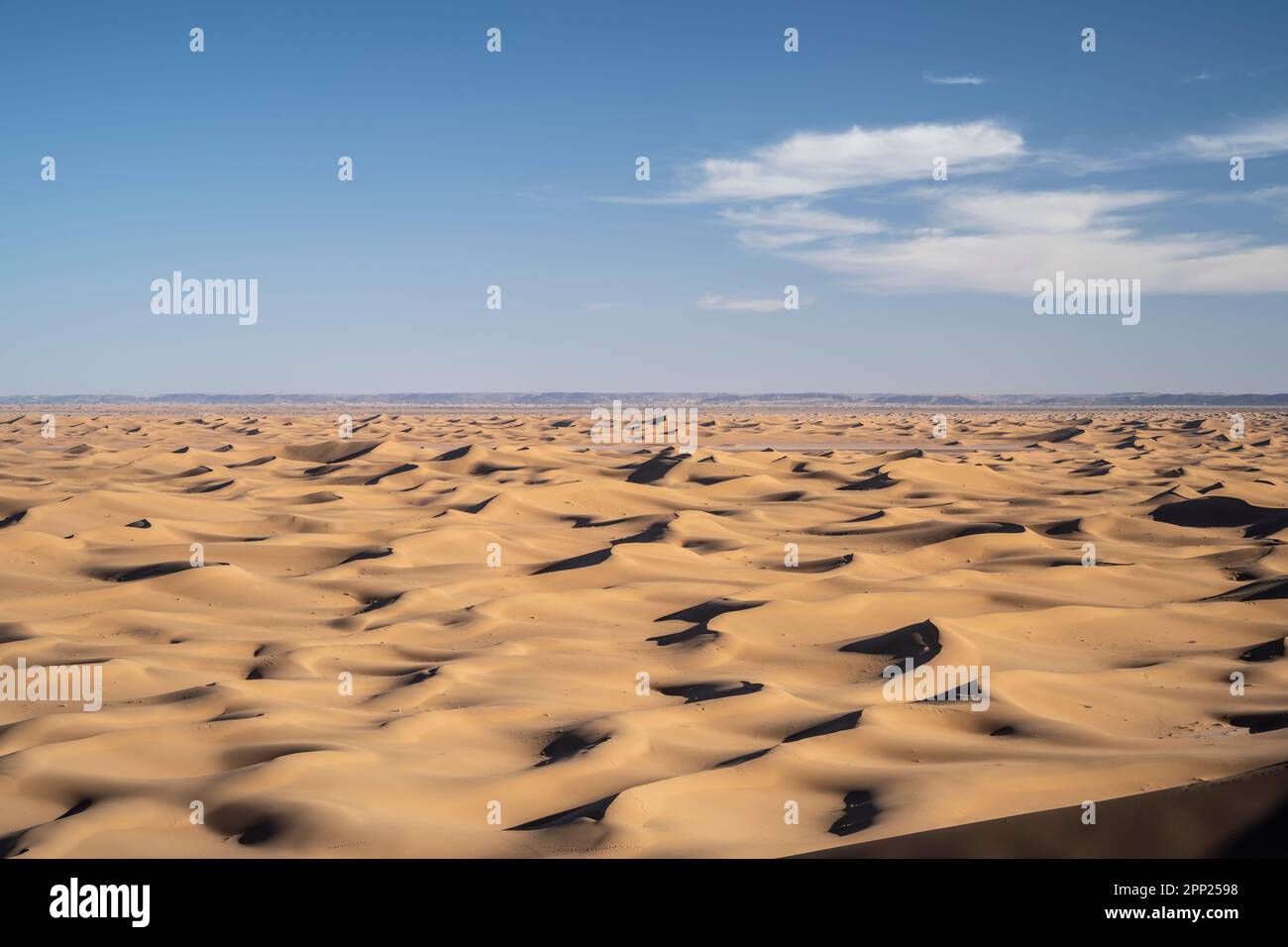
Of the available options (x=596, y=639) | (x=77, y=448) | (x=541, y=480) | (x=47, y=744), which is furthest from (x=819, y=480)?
(x=77, y=448)

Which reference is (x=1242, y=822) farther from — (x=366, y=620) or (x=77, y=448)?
(x=77, y=448)

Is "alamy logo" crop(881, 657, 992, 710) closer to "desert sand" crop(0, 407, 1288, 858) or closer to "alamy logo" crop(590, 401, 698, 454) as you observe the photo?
"desert sand" crop(0, 407, 1288, 858)
